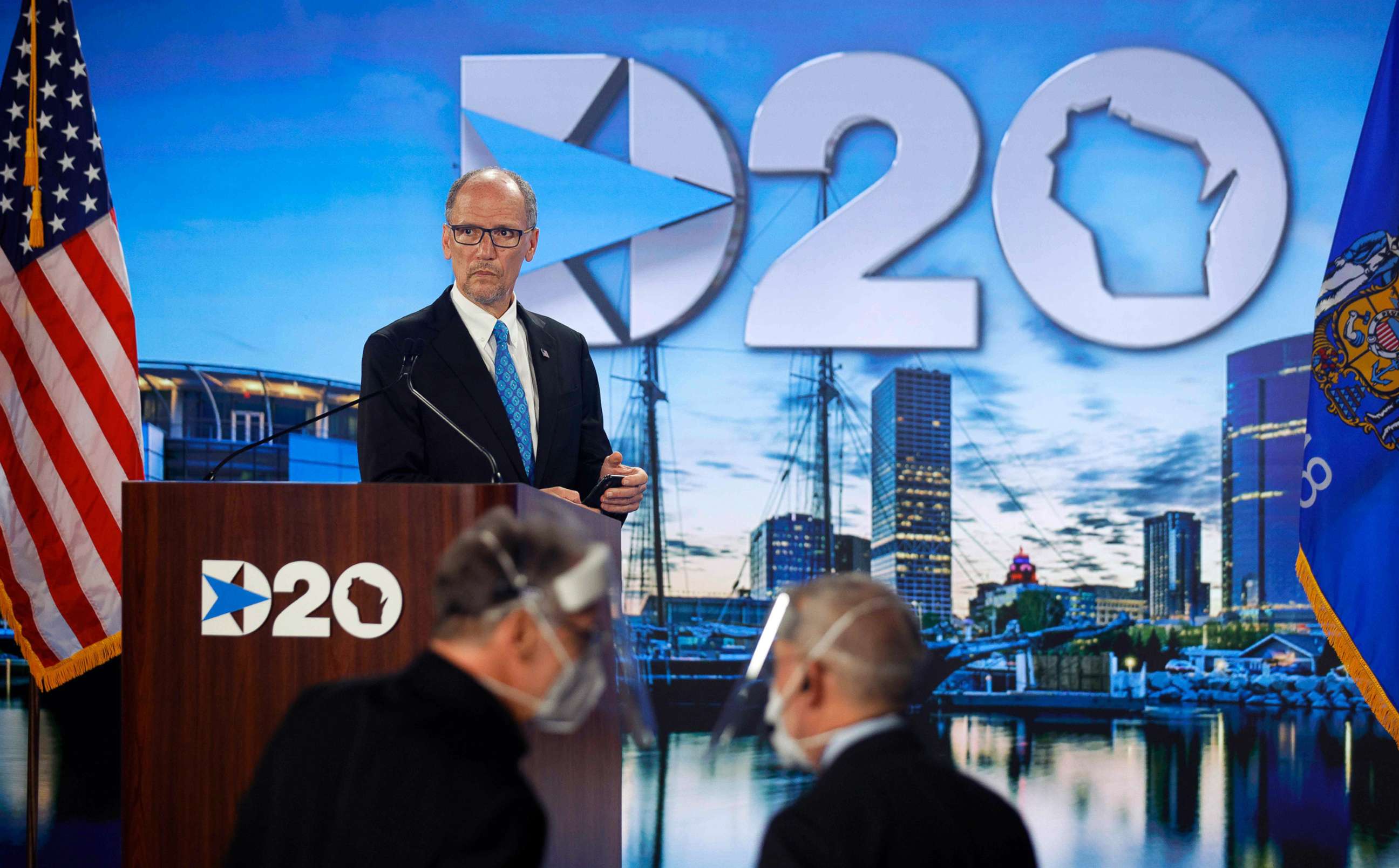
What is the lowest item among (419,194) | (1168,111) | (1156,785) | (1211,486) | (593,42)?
(1156,785)

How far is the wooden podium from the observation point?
210 centimetres

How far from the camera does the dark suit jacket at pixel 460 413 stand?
2.77 m

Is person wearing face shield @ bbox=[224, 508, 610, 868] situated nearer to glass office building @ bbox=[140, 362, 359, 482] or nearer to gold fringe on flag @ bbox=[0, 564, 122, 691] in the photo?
gold fringe on flag @ bbox=[0, 564, 122, 691]

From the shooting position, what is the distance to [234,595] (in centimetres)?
214

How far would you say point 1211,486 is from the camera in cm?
613

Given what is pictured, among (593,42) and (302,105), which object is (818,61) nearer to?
(593,42)

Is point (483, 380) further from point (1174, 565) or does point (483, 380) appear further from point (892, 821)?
point (1174, 565)

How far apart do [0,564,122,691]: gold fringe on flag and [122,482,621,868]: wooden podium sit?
2.59 m

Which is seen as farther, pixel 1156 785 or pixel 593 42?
pixel 593 42

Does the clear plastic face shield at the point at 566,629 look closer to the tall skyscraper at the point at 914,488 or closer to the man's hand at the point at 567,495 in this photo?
the man's hand at the point at 567,495

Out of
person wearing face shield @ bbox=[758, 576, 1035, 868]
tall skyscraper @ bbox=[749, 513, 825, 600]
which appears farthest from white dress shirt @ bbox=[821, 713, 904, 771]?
tall skyscraper @ bbox=[749, 513, 825, 600]

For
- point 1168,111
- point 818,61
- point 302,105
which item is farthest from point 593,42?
point 1168,111

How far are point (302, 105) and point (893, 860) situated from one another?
606 centimetres

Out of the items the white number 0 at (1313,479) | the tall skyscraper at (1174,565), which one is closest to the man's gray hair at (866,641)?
the white number 0 at (1313,479)
